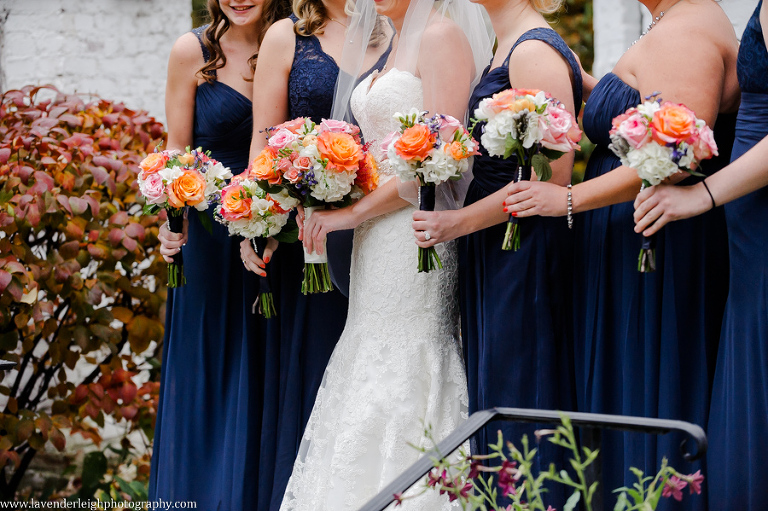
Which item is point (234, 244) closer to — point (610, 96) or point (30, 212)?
point (30, 212)

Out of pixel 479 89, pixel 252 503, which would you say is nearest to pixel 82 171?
pixel 252 503

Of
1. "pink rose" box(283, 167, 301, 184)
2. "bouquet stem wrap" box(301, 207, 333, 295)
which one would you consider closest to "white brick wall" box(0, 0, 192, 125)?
"bouquet stem wrap" box(301, 207, 333, 295)

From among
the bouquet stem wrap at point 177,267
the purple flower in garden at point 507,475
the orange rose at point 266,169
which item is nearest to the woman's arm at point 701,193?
the purple flower in garden at point 507,475

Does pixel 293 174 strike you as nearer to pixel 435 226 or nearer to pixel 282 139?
pixel 282 139

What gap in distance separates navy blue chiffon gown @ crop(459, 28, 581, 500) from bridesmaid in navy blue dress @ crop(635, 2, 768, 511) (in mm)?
465

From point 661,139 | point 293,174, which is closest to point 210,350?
point 293,174

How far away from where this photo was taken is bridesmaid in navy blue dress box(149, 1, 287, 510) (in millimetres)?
3984

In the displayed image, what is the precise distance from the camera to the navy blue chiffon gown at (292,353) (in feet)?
12.4

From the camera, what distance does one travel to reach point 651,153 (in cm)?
249

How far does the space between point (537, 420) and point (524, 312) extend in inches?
41.7

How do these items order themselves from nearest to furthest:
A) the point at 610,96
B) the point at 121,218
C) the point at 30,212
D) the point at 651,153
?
1. the point at 651,153
2. the point at 610,96
3. the point at 30,212
4. the point at 121,218

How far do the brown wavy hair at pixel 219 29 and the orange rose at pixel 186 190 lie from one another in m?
0.63

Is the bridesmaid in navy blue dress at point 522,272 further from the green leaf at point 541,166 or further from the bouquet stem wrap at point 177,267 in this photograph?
the bouquet stem wrap at point 177,267

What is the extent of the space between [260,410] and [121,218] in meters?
1.37
